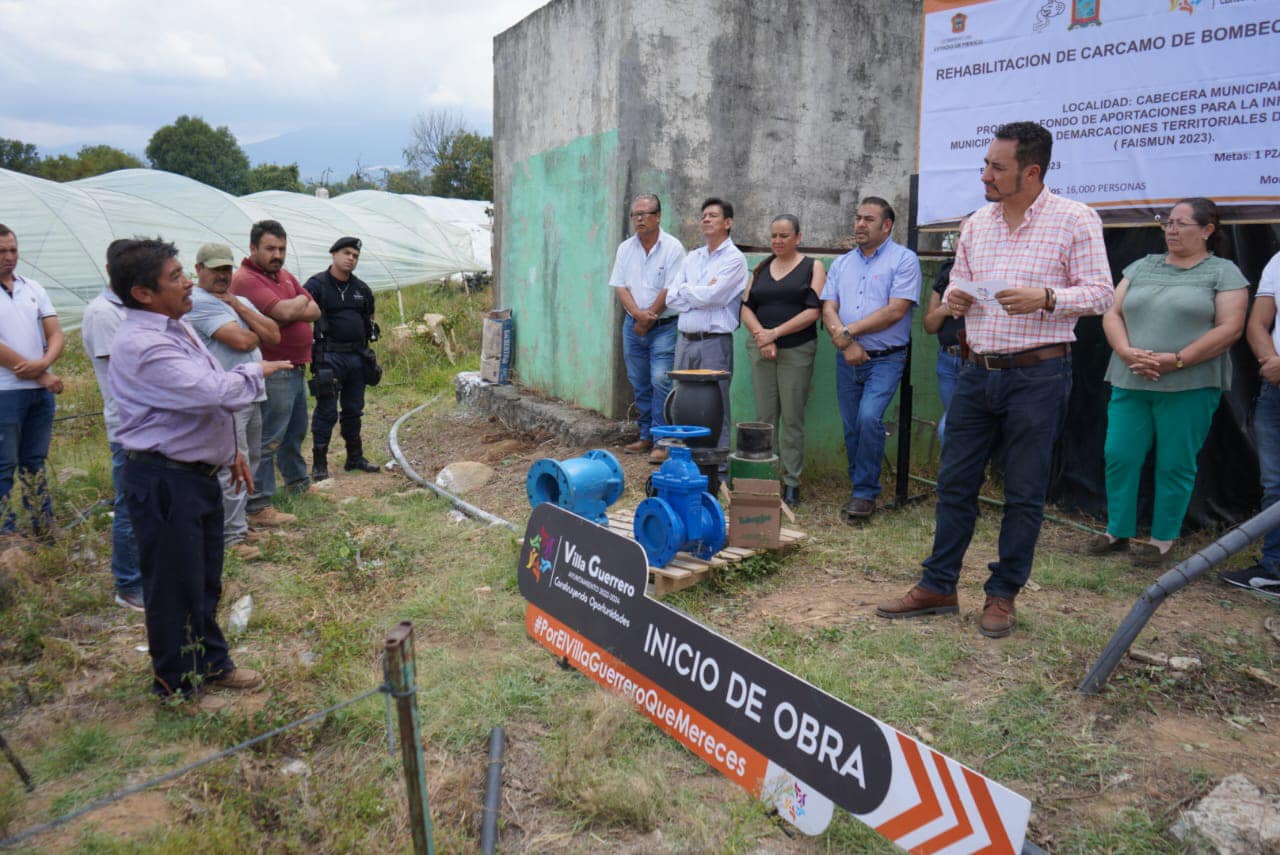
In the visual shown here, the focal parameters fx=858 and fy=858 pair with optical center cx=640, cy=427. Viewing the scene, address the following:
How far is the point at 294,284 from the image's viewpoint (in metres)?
6.30

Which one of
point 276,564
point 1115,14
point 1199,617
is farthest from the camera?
point 276,564

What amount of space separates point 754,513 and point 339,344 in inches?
162

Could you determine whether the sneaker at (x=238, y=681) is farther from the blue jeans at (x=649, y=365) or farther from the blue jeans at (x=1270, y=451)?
the blue jeans at (x=1270, y=451)

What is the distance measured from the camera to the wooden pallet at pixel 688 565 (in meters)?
4.45

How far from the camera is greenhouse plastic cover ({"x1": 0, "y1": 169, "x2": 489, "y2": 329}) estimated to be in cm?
1434

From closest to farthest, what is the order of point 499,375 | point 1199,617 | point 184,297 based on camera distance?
point 184,297
point 1199,617
point 499,375

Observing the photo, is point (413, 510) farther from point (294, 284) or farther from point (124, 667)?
point (124, 667)

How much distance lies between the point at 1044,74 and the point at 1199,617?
3.40 metres

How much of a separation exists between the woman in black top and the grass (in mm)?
958

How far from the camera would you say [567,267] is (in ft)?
28.2

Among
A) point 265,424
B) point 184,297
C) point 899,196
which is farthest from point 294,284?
point 899,196

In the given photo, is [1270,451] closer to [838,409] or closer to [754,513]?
[754,513]

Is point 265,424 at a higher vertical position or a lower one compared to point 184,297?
lower

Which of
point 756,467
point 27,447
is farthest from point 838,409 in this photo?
point 27,447
